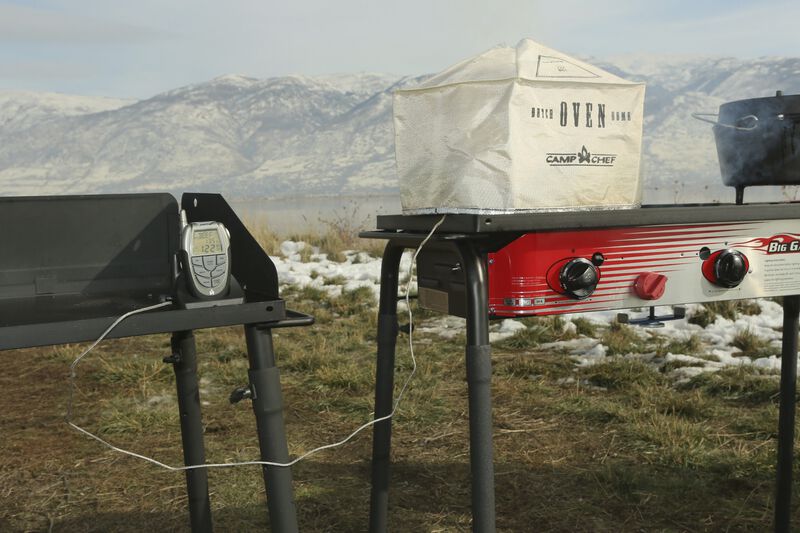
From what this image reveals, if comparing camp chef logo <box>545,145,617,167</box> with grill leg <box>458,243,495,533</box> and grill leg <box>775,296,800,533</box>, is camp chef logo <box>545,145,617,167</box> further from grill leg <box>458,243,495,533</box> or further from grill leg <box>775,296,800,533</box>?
grill leg <box>775,296,800,533</box>

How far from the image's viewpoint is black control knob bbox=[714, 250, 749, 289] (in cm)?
214

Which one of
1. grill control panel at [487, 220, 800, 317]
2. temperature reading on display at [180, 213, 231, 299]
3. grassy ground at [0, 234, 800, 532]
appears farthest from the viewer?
grassy ground at [0, 234, 800, 532]

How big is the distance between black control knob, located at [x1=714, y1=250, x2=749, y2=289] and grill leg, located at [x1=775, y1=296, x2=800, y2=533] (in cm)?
76

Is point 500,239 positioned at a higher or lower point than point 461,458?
higher

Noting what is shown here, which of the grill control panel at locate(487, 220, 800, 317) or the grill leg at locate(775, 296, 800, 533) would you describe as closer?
the grill control panel at locate(487, 220, 800, 317)

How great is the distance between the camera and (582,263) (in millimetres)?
1981

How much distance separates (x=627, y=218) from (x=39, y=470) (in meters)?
3.06

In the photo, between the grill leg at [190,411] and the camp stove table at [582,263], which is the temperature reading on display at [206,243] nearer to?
the camp stove table at [582,263]

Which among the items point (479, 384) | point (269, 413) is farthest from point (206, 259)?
point (479, 384)

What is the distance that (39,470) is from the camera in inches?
146

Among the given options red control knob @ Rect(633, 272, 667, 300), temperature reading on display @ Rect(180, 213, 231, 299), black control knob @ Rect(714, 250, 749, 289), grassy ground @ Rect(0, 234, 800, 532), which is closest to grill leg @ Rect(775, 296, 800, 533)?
grassy ground @ Rect(0, 234, 800, 532)

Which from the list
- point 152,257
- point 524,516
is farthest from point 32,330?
point 524,516

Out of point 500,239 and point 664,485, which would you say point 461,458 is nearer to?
point 664,485

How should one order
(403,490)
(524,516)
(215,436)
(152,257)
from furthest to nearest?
(215,436)
(403,490)
(524,516)
(152,257)
